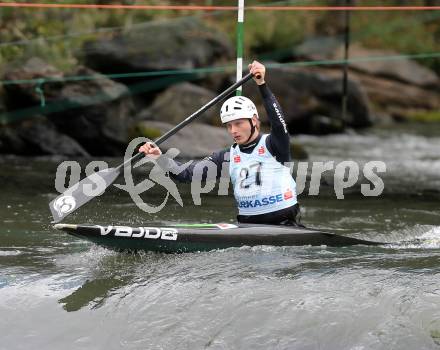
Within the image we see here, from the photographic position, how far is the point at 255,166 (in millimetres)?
7293

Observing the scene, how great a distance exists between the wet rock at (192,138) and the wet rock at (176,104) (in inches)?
38.1

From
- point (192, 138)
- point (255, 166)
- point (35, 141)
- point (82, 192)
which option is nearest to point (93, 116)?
point (35, 141)

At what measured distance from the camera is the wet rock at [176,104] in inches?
614

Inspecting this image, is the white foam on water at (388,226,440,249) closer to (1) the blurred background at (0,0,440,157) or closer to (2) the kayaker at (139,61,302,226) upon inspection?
(2) the kayaker at (139,61,302,226)

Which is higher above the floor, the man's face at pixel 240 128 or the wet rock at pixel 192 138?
the man's face at pixel 240 128

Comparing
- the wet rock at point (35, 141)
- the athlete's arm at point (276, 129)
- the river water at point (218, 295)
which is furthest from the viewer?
the wet rock at point (35, 141)

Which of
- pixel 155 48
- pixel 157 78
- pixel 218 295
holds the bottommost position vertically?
pixel 218 295

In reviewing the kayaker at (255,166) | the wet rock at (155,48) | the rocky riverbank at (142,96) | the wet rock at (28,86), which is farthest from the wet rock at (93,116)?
the kayaker at (255,166)

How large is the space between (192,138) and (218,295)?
8203 millimetres

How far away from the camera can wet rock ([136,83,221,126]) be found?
1560 centimetres

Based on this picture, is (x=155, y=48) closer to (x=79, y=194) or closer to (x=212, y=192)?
(x=212, y=192)

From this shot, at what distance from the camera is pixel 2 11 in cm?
1430

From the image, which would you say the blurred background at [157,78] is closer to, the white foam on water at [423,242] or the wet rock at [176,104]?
the wet rock at [176,104]

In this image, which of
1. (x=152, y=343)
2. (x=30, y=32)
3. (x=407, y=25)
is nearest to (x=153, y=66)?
(x=30, y=32)
